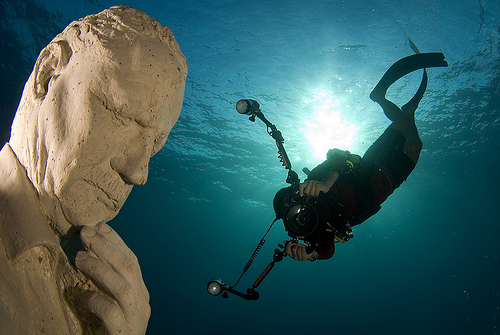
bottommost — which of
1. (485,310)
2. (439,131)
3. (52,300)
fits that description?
(52,300)

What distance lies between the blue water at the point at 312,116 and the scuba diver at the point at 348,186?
6.73m

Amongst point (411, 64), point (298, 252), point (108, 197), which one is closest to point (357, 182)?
Answer: point (298, 252)

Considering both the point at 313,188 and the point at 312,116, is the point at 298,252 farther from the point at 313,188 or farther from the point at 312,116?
the point at 312,116

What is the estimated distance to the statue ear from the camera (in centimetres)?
115

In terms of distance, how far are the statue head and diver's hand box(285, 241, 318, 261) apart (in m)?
A: 3.04

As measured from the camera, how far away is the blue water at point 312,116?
933 cm

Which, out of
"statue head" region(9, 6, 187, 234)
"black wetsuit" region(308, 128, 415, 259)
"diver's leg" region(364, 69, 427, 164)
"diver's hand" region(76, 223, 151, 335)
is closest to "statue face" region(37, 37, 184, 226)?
"statue head" region(9, 6, 187, 234)

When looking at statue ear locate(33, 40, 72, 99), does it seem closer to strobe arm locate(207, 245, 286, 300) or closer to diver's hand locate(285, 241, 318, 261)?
strobe arm locate(207, 245, 286, 300)

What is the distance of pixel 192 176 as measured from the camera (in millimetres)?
24703

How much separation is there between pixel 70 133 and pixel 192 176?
2434 cm

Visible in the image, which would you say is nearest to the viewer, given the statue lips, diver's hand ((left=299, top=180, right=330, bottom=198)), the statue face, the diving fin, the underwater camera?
the statue face

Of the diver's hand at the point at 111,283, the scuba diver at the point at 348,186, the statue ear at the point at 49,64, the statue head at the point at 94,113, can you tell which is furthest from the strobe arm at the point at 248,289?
the statue ear at the point at 49,64

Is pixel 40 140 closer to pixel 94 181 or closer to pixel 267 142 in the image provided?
pixel 94 181

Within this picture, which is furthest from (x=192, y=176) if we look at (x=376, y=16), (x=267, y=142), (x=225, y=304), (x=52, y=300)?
(x=225, y=304)
